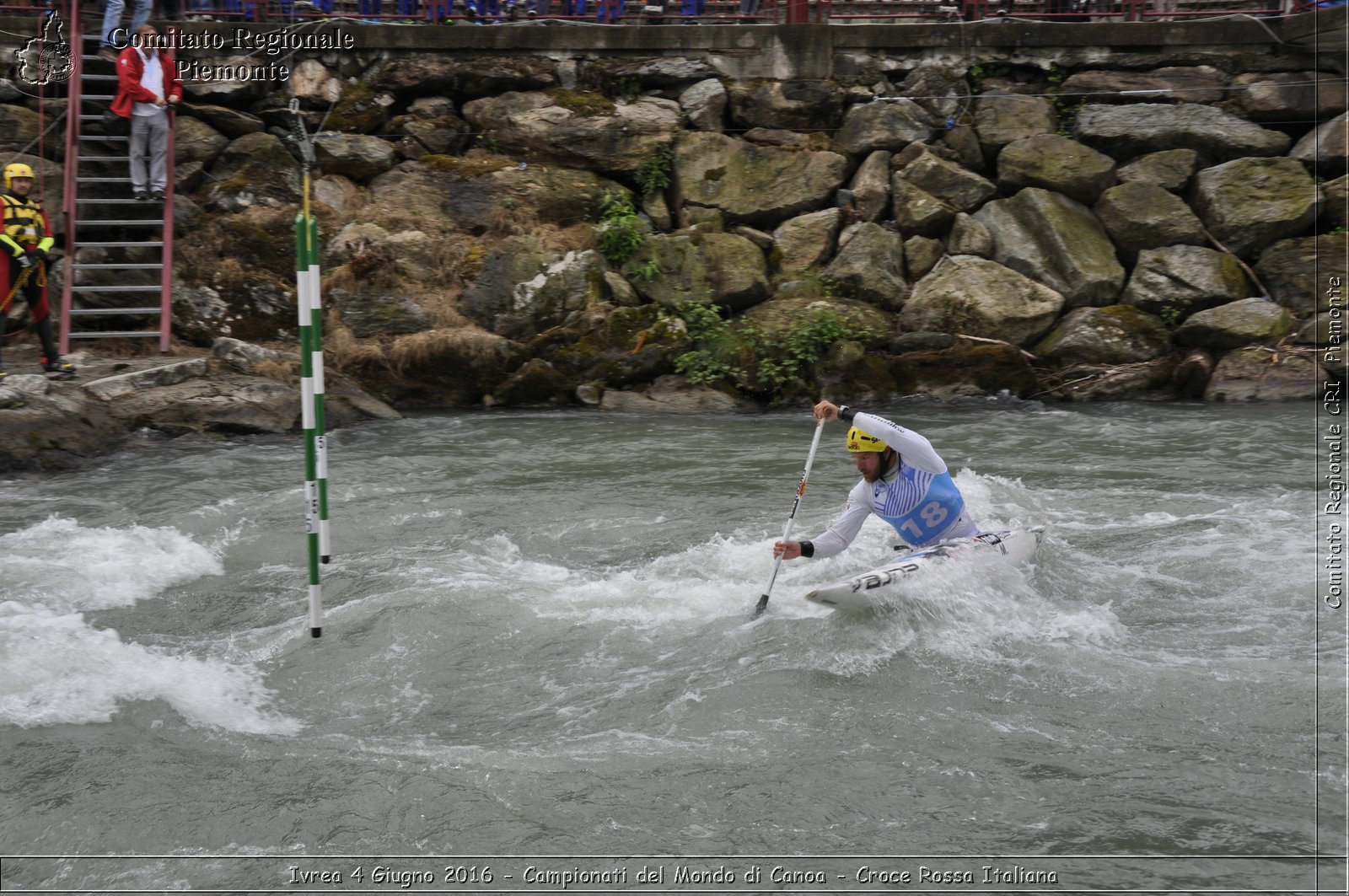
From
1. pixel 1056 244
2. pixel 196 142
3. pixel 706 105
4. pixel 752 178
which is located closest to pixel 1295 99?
pixel 1056 244

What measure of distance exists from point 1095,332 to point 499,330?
723 cm

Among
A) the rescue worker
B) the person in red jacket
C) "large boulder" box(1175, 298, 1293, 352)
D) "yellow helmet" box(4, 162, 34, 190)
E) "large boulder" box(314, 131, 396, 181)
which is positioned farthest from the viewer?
"large boulder" box(314, 131, 396, 181)

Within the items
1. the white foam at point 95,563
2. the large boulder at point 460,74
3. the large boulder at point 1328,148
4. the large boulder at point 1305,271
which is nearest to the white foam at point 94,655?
the white foam at point 95,563

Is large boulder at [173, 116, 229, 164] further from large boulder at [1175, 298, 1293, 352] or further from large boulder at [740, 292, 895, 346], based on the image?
large boulder at [1175, 298, 1293, 352]

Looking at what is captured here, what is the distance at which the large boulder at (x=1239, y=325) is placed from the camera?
1307cm

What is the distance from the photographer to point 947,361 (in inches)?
517

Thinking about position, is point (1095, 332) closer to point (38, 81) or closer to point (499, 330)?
point (499, 330)

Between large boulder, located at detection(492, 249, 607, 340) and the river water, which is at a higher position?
large boulder, located at detection(492, 249, 607, 340)

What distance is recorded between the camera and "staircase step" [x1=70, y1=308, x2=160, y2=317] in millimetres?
12578

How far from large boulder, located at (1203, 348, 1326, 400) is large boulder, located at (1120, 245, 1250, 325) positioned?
0.86 m

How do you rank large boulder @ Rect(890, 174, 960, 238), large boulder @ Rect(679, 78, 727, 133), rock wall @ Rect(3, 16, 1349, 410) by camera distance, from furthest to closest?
large boulder @ Rect(679, 78, 727, 133) → large boulder @ Rect(890, 174, 960, 238) → rock wall @ Rect(3, 16, 1349, 410)

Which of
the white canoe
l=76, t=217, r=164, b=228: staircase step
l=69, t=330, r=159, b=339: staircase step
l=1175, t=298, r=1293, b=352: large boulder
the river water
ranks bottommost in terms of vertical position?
the river water

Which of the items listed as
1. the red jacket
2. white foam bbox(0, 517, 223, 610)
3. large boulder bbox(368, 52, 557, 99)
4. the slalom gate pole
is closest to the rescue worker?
the red jacket

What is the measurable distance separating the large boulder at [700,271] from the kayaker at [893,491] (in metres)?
6.43
